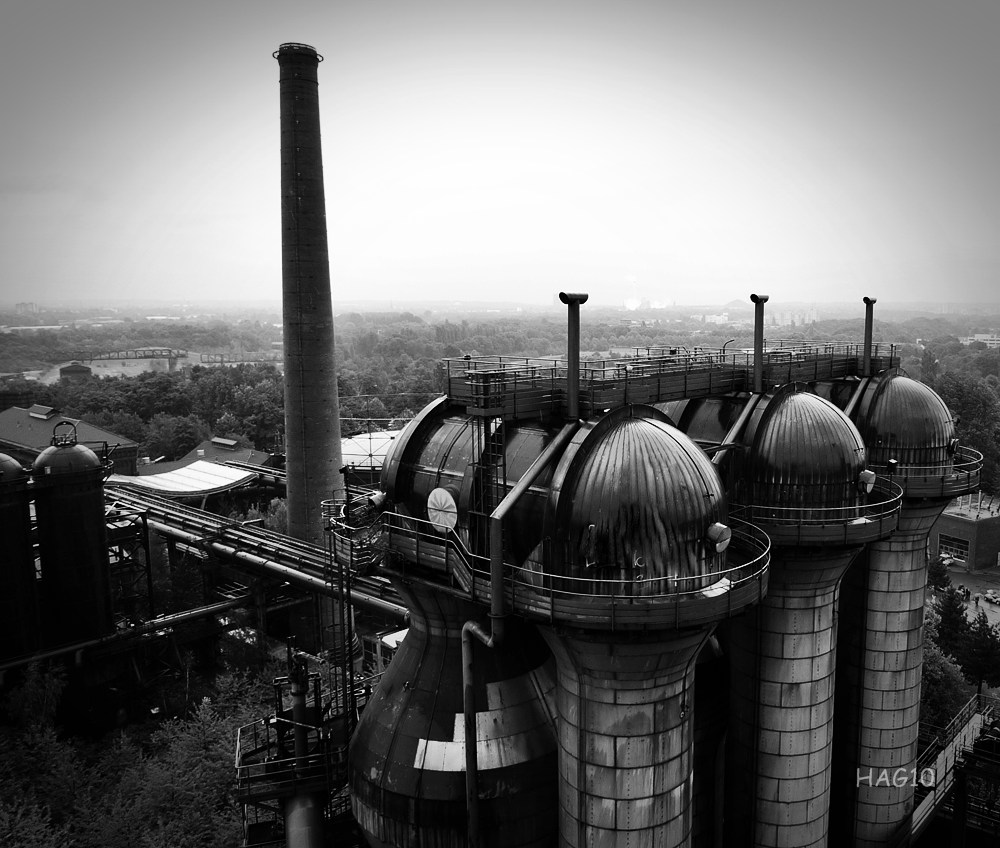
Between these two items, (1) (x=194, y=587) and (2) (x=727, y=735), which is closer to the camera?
(2) (x=727, y=735)

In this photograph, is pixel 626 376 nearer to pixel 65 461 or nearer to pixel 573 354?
pixel 573 354

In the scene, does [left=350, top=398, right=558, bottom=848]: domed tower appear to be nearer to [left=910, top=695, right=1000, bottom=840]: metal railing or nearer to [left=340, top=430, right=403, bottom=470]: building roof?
[left=910, top=695, right=1000, bottom=840]: metal railing

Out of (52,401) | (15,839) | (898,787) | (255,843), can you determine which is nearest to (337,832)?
(255,843)

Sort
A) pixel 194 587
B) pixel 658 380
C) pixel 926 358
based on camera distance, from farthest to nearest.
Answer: pixel 926 358, pixel 194 587, pixel 658 380

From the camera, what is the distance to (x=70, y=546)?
36219 millimetres

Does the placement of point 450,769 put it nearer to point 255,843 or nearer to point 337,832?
point 337,832

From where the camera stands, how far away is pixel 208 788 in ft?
84.9

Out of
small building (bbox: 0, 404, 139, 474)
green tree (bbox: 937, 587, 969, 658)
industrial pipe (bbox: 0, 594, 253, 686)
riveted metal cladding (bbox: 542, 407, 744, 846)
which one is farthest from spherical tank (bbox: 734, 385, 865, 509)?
small building (bbox: 0, 404, 139, 474)

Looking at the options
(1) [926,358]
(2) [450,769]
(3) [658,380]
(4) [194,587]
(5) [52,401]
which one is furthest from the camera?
(1) [926,358]

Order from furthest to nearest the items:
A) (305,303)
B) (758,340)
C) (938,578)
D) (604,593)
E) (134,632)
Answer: (938,578), (305,303), (134,632), (758,340), (604,593)

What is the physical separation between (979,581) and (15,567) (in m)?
68.0

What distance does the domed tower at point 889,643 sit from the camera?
26.8 meters

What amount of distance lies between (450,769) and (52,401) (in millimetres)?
113505

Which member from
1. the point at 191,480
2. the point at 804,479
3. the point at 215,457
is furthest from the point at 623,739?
the point at 215,457
